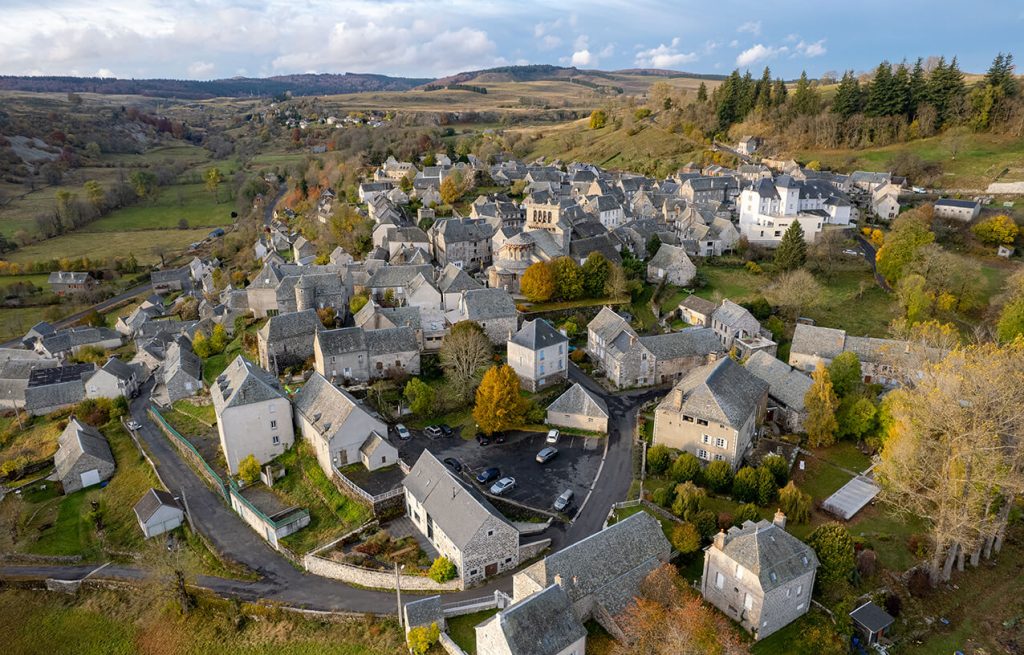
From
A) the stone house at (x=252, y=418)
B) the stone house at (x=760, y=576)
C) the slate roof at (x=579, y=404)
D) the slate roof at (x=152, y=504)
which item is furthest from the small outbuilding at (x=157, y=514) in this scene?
the stone house at (x=760, y=576)

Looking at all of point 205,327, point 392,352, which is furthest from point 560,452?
point 205,327

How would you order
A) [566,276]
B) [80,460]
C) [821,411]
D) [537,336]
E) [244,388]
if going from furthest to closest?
[566,276]
[537,336]
[80,460]
[244,388]
[821,411]

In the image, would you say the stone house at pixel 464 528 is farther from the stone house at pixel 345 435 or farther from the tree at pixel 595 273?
the tree at pixel 595 273

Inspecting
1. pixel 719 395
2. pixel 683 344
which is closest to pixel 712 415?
pixel 719 395

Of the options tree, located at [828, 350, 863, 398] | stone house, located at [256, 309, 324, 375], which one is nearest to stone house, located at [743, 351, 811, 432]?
tree, located at [828, 350, 863, 398]

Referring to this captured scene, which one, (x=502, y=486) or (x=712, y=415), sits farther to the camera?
(x=712, y=415)

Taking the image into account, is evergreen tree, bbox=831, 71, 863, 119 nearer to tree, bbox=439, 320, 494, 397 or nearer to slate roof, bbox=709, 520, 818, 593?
tree, bbox=439, 320, 494, 397

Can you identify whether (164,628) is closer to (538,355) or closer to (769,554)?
(538,355)
